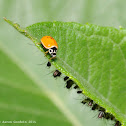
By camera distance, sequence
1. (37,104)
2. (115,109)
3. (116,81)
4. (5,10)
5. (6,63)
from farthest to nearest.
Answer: (5,10) → (6,63) → (37,104) → (116,81) → (115,109)

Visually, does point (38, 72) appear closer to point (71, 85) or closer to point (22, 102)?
point (22, 102)

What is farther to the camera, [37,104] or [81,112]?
[81,112]

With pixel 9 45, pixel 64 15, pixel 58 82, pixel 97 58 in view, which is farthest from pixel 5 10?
pixel 97 58

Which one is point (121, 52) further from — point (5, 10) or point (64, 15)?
point (5, 10)

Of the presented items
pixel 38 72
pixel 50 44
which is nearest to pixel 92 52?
pixel 50 44

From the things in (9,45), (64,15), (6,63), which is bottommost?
(6,63)

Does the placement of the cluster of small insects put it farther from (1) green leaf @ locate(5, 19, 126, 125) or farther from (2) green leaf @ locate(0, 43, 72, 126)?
(2) green leaf @ locate(0, 43, 72, 126)

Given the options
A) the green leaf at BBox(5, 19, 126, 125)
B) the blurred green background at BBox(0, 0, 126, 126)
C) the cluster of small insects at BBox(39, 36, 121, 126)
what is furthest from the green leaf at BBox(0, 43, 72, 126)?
the green leaf at BBox(5, 19, 126, 125)

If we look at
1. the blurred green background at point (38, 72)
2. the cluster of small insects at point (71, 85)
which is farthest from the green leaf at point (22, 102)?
the cluster of small insects at point (71, 85)
